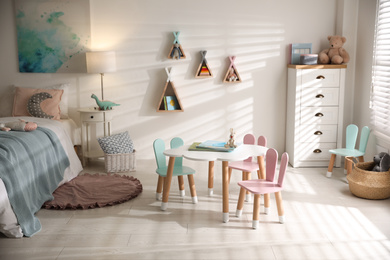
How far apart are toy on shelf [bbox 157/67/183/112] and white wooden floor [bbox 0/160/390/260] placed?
1.42 m

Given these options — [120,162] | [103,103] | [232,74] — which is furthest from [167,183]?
[232,74]

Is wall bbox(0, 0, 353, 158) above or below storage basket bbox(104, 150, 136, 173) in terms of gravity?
above

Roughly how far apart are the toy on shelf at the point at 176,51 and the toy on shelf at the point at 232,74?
561 mm

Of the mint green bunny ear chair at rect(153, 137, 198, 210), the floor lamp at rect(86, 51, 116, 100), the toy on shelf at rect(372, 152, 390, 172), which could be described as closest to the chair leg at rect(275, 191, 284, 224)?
the mint green bunny ear chair at rect(153, 137, 198, 210)

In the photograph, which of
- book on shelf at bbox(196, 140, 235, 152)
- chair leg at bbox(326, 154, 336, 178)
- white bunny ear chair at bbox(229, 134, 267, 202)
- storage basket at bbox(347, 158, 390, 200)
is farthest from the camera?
chair leg at bbox(326, 154, 336, 178)

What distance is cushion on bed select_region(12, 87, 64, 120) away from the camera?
5.12m

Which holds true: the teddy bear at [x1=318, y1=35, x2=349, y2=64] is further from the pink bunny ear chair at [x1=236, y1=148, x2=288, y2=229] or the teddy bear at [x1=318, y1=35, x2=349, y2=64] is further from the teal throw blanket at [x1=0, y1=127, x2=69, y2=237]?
the teal throw blanket at [x1=0, y1=127, x2=69, y2=237]

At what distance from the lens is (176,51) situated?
5.29 meters

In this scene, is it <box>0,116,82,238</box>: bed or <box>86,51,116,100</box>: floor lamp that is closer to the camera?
<box>0,116,82,238</box>: bed

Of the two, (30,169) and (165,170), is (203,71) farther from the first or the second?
(30,169)

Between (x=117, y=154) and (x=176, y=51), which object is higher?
(x=176, y=51)

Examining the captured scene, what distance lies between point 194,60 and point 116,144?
1402 mm

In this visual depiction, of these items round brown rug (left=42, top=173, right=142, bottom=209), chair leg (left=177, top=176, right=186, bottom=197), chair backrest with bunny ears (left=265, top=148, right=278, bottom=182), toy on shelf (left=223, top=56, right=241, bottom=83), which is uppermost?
toy on shelf (left=223, top=56, right=241, bottom=83)

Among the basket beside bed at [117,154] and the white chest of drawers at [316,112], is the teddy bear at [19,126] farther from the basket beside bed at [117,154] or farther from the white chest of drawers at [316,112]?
the white chest of drawers at [316,112]
